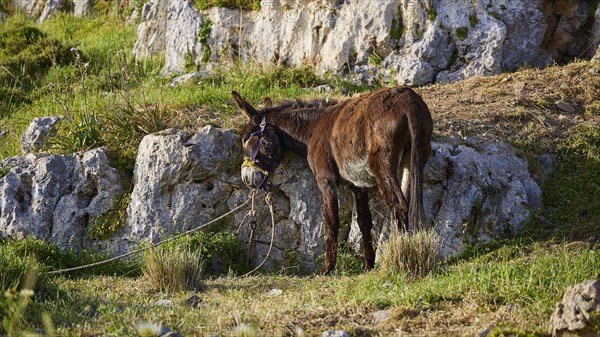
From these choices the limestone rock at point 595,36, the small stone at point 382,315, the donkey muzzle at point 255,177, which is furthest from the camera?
the limestone rock at point 595,36

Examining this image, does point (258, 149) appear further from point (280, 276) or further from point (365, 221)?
point (280, 276)

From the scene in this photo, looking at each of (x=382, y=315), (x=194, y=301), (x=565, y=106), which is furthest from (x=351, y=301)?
(x=565, y=106)

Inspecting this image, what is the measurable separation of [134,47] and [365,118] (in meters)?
8.67

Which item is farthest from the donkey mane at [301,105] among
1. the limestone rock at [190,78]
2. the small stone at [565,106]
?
the limestone rock at [190,78]

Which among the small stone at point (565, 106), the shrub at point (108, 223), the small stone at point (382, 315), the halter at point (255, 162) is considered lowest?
the shrub at point (108, 223)

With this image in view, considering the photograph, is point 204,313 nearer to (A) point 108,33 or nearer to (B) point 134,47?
(B) point 134,47

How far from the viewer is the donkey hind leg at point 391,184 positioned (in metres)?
7.90

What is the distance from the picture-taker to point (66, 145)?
393 inches

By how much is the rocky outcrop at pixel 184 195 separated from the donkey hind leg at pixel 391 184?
2.69ft

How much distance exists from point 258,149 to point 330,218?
1191mm

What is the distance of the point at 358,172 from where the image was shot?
8.38 meters

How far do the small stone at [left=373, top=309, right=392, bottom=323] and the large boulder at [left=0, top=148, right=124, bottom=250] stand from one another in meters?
4.58

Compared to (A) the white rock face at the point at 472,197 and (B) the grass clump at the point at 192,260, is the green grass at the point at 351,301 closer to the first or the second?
(B) the grass clump at the point at 192,260

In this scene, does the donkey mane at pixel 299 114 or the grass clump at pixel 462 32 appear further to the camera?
the grass clump at pixel 462 32
